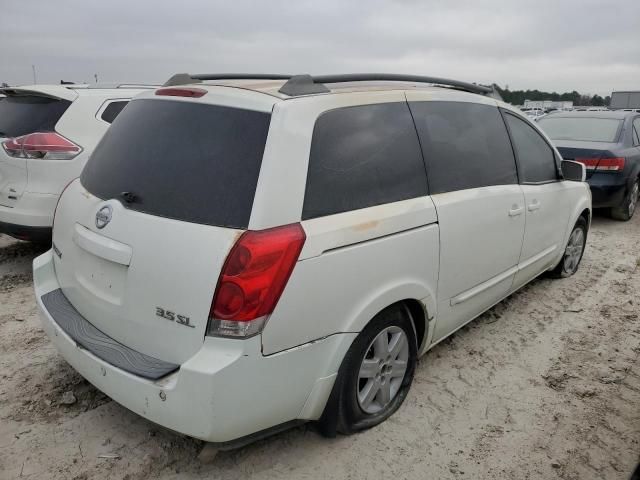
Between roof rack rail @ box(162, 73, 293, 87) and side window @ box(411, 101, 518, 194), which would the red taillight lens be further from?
side window @ box(411, 101, 518, 194)

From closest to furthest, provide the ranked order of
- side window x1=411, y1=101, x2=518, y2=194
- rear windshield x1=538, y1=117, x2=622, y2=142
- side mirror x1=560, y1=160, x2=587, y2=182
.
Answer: side window x1=411, y1=101, x2=518, y2=194
side mirror x1=560, y1=160, x2=587, y2=182
rear windshield x1=538, y1=117, x2=622, y2=142

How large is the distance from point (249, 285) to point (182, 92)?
1.12 m

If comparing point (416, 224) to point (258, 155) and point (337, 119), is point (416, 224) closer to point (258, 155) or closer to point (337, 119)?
point (337, 119)

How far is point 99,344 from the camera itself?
227 cm

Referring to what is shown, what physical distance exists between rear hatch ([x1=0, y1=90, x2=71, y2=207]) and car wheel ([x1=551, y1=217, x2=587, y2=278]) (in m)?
4.83

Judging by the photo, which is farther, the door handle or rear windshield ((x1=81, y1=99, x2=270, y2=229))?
the door handle

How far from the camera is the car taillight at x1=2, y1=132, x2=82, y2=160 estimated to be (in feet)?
14.5

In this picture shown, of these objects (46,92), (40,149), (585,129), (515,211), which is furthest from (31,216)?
(585,129)

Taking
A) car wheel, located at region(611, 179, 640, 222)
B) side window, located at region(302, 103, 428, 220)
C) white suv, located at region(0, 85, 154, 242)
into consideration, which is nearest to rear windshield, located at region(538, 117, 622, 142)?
car wheel, located at region(611, 179, 640, 222)

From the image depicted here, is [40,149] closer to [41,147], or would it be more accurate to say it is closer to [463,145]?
[41,147]

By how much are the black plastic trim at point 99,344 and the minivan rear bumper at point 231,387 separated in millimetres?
25

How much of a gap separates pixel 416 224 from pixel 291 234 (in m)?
0.81

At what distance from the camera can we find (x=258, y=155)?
2.05 meters

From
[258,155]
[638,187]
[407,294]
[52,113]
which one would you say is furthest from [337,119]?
[638,187]
